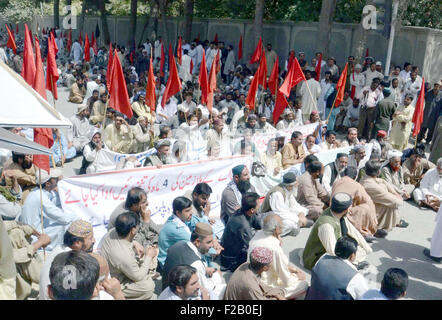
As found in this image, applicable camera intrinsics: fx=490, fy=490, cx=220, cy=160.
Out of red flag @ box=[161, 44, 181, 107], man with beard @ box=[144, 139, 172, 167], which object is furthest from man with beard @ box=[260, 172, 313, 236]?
red flag @ box=[161, 44, 181, 107]

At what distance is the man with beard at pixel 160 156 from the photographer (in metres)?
7.21

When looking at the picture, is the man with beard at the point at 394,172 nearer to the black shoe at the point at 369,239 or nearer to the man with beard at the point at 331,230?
the black shoe at the point at 369,239

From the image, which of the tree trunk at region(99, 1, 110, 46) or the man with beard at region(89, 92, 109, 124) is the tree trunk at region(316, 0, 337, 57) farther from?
the tree trunk at region(99, 1, 110, 46)

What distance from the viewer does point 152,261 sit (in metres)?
5.21

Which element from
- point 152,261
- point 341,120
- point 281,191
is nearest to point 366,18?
point 341,120

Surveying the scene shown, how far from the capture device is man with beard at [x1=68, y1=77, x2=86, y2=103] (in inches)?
637

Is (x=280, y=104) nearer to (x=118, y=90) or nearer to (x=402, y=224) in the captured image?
(x=118, y=90)

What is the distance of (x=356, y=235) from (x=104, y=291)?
9.63 feet

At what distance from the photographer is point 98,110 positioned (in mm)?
10820

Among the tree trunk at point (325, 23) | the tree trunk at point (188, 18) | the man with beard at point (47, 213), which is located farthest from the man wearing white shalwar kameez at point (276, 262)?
the tree trunk at point (188, 18)

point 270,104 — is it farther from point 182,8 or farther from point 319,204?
point 182,8

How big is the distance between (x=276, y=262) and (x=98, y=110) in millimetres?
7185

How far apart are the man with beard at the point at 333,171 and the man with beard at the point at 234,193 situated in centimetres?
170

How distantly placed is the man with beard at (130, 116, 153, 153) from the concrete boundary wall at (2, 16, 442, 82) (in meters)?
8.63
